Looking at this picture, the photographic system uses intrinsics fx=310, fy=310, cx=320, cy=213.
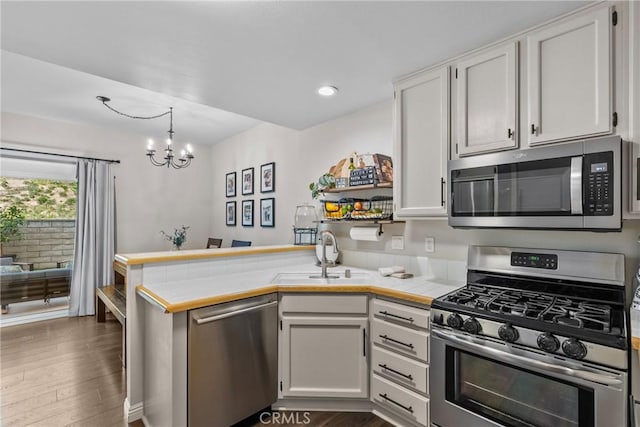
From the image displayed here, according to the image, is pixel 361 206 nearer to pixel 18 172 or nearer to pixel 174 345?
pixel 174 345

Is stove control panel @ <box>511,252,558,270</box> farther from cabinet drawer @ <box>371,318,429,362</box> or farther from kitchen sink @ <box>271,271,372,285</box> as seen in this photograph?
kitchen sink @ <box>271,271,372,285</box>

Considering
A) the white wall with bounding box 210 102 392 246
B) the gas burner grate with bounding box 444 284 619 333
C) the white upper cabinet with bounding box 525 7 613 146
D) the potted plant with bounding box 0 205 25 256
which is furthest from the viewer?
the potted plant with bounding box 0 205 25 256

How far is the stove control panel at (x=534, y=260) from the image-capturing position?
1693mm

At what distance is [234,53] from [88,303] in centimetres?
402

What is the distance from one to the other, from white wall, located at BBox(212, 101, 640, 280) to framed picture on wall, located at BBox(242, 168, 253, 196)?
4.2 inches

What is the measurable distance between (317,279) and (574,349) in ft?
4.99

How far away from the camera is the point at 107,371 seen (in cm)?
262

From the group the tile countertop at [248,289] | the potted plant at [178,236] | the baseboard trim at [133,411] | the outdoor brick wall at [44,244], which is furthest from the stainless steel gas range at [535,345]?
the outdoor brick wall at [44,244]

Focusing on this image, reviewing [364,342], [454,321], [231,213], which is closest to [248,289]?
[364,342]

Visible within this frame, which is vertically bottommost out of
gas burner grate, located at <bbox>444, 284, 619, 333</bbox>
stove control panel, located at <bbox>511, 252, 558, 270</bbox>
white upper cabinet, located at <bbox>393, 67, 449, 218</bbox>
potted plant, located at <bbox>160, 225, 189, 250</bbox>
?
gas burner grate, located at <bbox>444, 284, 619, 333</bbox>

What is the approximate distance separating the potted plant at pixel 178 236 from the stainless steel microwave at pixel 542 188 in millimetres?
4202

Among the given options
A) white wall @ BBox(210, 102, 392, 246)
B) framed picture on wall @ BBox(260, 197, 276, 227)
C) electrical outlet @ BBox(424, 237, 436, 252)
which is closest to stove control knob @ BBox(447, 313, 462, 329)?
electrical outlet @ BBox(424, 237, 436, 252)

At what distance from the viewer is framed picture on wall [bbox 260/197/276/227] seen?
4.00 m

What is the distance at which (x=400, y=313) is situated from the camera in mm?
1838
